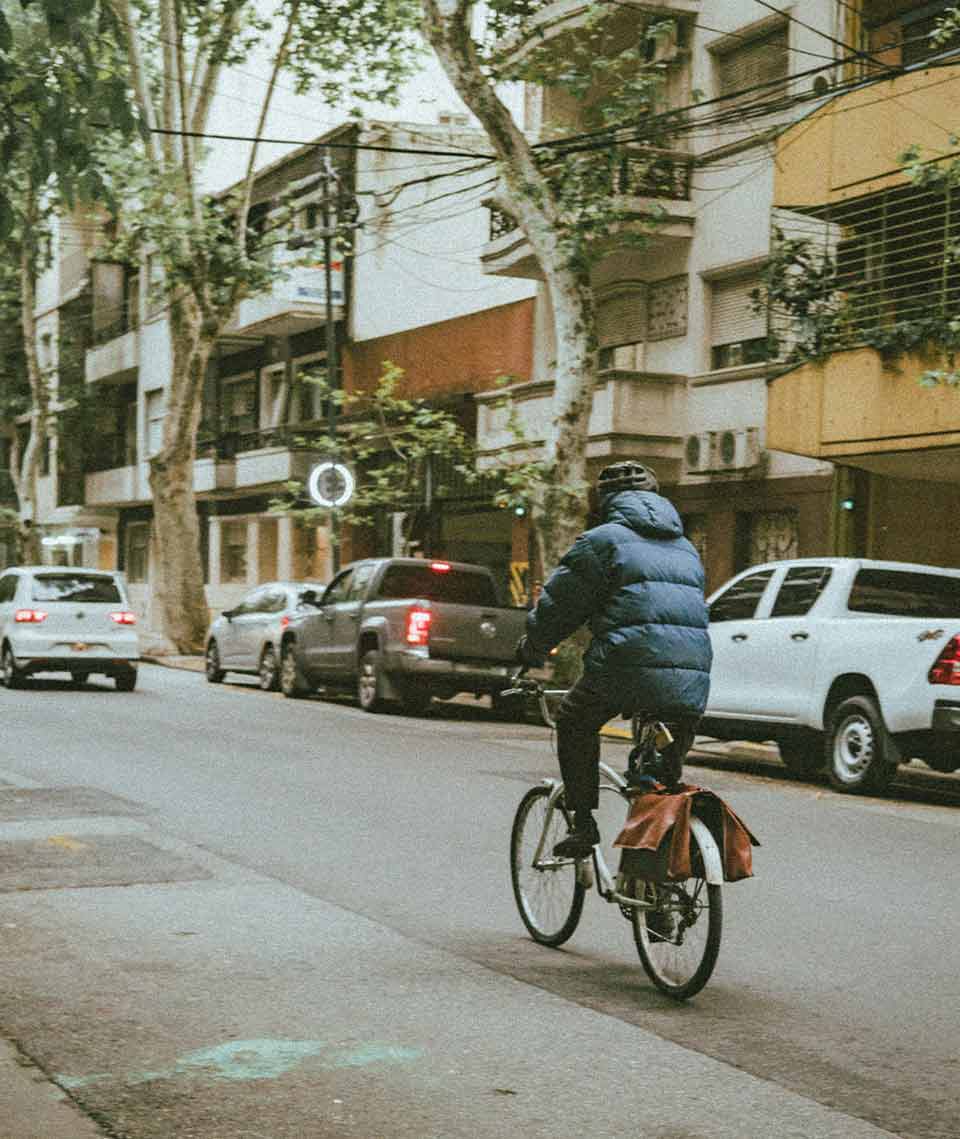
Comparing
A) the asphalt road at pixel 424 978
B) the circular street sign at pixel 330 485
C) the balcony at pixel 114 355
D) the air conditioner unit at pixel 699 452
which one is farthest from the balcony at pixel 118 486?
the asphalt road at pixel 424 978

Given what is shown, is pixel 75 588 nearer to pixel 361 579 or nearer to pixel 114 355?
pixel 361 579

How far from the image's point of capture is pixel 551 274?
20281 mm

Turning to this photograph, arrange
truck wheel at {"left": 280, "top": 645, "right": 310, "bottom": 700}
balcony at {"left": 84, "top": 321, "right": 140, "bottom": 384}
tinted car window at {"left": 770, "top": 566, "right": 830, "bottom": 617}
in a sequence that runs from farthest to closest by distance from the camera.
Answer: balcony at {"left": 84, "top": 321, "right": 140, "bottom": 384}
truck wheel at {"left": 280, "top": 645, "right": 310, "bottom": 700}
tinted car window at {"left": 770, "top": 566, "right": 830, "bottom": 617}

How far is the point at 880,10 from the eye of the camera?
848 inches

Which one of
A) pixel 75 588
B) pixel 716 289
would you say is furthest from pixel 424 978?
pixel 716 289

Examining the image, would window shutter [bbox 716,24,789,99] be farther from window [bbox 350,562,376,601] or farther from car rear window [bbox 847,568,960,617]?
car rear window [bbox 847,568,960,617]

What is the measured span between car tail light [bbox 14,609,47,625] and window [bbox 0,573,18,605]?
823mm

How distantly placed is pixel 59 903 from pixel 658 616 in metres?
3.15

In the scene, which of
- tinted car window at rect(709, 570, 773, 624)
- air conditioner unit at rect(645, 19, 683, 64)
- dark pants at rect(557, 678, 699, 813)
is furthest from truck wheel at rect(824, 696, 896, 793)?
air conditioner unit at rect(645, 19, 683, 64)

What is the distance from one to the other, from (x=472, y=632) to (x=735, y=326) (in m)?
7.54

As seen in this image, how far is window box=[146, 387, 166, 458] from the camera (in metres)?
46.9

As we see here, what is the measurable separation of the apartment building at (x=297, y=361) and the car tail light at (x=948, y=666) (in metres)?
13.9

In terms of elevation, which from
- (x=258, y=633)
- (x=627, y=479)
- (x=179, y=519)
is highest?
(x=179, y=519)

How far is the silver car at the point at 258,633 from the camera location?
2322cm
